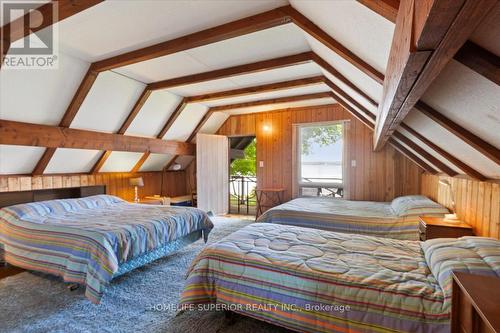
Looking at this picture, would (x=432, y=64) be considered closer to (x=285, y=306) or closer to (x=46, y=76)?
(x=285, y=306)

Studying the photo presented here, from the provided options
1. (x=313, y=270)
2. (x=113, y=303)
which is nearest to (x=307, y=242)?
(x=313, y=270)

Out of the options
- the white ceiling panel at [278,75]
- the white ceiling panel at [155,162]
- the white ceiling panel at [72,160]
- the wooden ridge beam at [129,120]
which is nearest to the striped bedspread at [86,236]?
the white ceiling panel at [72,160]

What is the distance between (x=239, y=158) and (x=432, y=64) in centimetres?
728

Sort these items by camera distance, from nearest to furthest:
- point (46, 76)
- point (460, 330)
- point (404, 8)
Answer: point (404, 8) < point (460, 330) < point (46, 76)

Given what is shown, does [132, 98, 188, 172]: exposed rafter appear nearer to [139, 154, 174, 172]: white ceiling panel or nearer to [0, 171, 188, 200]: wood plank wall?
[139, 154, 174, 172]: white ceiling panel

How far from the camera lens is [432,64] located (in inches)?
32.7

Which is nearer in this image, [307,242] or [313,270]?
[313,270]

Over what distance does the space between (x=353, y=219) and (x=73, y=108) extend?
163 inches

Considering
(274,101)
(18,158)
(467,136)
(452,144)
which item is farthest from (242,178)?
(467,136)

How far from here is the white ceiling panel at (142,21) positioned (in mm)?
2070

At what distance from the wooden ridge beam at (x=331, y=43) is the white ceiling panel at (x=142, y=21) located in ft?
0.49

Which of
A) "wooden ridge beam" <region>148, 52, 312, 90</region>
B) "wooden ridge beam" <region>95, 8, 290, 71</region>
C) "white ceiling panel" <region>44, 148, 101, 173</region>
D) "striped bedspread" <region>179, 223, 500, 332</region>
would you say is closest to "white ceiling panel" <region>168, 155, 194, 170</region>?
"white ceiling panel" <region>44, 148, 101, 173</region>

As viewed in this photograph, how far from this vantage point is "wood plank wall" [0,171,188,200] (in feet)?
11.9

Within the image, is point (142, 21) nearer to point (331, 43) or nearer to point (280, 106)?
point (331, 43)
